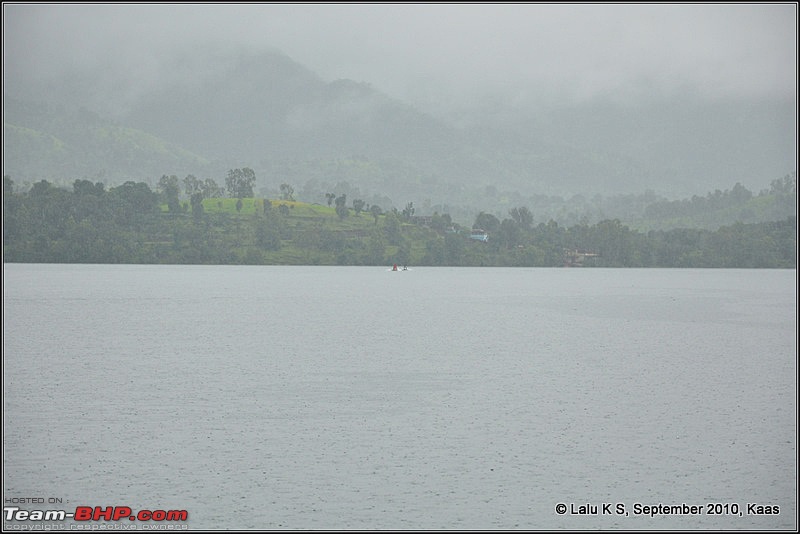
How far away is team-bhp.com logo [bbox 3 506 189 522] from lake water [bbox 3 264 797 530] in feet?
1.40

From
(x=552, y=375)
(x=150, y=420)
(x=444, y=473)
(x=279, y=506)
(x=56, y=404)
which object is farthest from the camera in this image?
(x=552, y=375)

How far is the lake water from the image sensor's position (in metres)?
27.8

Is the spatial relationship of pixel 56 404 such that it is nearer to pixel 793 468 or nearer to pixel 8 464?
pixel 8 464

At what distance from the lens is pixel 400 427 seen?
39000mm

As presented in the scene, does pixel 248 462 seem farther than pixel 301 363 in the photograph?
No

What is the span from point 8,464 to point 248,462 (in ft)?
26.7

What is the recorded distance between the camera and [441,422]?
4031 centimetres

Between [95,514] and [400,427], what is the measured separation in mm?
15350

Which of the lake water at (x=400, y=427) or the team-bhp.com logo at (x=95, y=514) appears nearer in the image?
the team-bhp.com logo at (x=95, y=514)

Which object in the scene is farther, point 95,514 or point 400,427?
point 400,427

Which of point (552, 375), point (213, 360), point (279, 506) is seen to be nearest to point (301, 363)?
point (213, 360)

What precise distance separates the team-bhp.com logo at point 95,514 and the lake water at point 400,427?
0.43m

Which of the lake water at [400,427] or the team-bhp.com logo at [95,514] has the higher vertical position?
the lake water at [400,427]

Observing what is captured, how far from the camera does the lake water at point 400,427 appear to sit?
1094 inches
